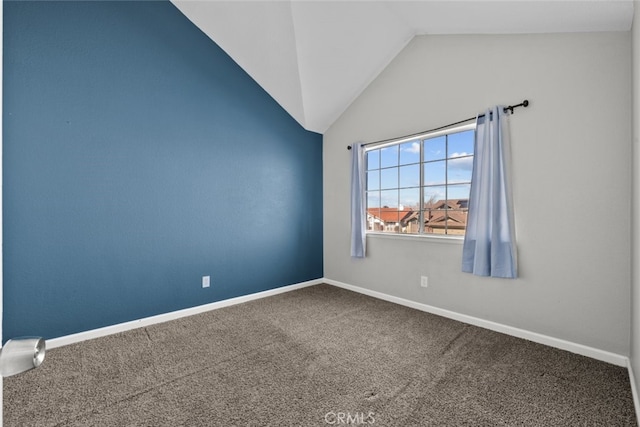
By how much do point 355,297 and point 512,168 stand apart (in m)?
2.05

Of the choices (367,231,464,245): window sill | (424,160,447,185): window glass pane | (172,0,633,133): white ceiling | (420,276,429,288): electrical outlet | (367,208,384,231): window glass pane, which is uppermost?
(172,0,633,133): white ceiling

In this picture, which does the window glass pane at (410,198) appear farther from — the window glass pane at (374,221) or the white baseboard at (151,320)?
the white baseboard at (151,320)

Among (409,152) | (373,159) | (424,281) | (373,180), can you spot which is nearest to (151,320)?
(424,281)

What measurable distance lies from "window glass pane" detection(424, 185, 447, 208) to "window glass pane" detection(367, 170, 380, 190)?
66 centimetres

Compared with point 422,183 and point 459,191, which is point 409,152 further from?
point 459,191

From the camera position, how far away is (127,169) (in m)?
2.80

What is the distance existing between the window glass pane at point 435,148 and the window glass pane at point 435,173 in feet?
0.20

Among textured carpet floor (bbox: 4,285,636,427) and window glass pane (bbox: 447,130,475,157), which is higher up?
window glass pane (bbox: 447,130,475,157)

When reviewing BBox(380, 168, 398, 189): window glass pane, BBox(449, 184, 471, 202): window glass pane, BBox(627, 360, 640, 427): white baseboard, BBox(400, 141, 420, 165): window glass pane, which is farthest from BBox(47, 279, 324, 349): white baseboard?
BBox(627, 360, 640, 427): white baseboard

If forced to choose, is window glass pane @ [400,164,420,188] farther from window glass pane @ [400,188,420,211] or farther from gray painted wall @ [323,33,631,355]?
gray painted wall @ [323,33,631,355]

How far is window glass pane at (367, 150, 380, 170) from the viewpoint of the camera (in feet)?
12.6

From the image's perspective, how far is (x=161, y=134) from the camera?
2990 millimetres

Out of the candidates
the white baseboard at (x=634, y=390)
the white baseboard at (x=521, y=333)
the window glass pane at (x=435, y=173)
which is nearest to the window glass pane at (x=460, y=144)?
the window glass pane at (x=435, y=173)

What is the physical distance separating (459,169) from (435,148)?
34 centimetres
